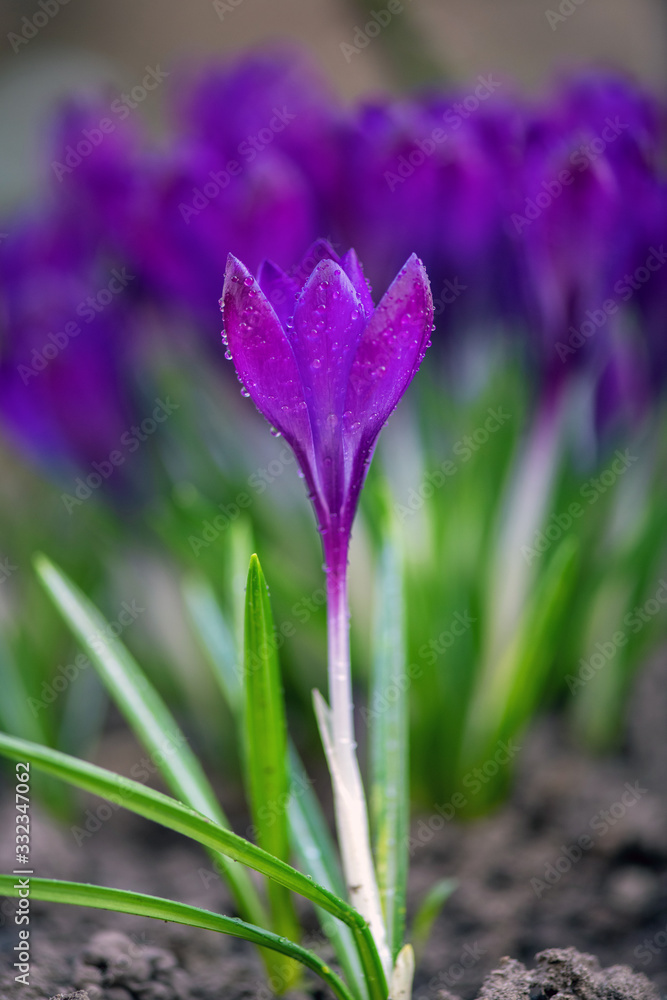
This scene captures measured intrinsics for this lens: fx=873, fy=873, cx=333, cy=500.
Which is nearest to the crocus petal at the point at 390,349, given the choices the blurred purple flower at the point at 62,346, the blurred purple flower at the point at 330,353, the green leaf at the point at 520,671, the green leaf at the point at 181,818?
the blurred purple flower at the point at 330,353

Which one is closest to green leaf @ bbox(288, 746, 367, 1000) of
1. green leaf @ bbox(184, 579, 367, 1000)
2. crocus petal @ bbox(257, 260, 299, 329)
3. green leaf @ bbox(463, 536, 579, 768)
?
green leaf @ bbox(184, 579, 367, 1000)

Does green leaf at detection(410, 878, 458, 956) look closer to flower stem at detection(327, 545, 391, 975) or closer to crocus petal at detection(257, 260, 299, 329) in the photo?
flower stem at detection(327, 545, 391, 975)

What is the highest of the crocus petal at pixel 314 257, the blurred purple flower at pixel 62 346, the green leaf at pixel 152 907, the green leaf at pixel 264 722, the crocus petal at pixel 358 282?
the blurred purple flower at pixel 62 346

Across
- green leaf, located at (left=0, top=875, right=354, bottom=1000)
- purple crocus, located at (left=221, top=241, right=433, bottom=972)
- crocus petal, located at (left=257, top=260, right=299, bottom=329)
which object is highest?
crocus petal, located at (left=257, top=260, right=299, bottom=329)

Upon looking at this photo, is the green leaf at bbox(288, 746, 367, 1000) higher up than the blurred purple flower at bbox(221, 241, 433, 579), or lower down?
lower down

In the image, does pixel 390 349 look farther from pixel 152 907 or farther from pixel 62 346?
pixel 62 346

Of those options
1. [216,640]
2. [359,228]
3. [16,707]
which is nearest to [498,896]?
[216,640]

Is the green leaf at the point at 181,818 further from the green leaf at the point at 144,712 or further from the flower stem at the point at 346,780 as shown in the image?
the green leaf at the point at 144,712

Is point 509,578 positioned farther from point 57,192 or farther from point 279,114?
point 57,192
